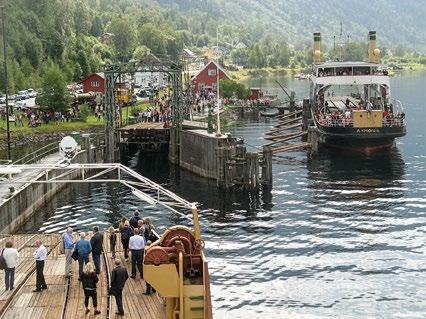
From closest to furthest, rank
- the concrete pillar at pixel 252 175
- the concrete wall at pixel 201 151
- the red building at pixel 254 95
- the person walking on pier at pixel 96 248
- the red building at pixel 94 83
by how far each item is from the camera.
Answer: the person walking on pier at pixel 96 248 → the concrete pillar at pixel 252 175 → the concrete wall at pixel 201 151 → the red building at pixel 94 83 → the red building at pixel 254 95

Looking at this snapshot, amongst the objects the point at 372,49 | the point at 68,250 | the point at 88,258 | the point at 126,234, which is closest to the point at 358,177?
the point at 126,234

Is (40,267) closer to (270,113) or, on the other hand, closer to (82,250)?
(82,250)

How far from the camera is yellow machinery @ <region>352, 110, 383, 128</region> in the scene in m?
62.9

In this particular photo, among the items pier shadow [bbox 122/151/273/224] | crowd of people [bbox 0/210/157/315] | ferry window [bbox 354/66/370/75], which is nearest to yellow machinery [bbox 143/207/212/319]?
crowd of people [bbox 0/210/157/315]

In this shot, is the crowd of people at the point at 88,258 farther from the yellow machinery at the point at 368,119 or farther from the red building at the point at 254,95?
the red building at the point at 254,95

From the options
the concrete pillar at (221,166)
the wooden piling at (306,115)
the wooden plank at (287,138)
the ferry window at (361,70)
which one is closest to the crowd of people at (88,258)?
the concrete pillar at (221,166)

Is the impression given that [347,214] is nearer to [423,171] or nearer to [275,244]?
[275,244]

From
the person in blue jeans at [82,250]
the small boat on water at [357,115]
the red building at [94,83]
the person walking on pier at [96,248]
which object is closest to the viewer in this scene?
the person in blue jeans at [82,250]

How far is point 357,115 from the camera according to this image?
62875 mm

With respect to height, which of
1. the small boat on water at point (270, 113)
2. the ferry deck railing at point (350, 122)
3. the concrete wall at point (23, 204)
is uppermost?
the ferry deck railing at point (350, 122)

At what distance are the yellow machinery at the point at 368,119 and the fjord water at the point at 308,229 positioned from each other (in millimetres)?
2857

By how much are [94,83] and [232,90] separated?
26.2 m

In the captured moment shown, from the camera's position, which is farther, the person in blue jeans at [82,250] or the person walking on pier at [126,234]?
the person walking on pier at [126,234]

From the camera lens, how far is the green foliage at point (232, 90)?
11700 centimetres
